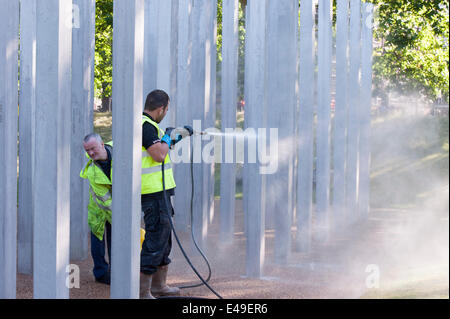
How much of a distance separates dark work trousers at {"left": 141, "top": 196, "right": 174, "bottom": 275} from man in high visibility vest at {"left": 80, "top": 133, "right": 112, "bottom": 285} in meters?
0.72

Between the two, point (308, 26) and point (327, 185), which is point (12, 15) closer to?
point (308, 26)

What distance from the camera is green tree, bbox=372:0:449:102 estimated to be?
43.5 feet

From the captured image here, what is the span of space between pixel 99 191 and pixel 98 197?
0.23ft

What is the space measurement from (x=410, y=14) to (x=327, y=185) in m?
5.78

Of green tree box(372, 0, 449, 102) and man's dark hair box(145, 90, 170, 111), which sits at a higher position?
green tree box(372, 0, 449, 102)

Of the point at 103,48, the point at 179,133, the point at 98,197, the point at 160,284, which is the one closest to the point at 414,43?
the point at 103,48

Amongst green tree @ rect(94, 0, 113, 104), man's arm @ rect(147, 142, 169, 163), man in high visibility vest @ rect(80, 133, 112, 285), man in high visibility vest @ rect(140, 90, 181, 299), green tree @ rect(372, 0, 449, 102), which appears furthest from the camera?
green tree @ rect(372, 0, 449, 102)

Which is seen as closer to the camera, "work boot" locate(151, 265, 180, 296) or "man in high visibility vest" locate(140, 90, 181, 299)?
"man in high visibility vest" locate(140, 90, 181, 299)

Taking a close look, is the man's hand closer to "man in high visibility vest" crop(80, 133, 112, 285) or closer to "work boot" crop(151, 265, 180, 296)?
"man in high visibility vest" crop(80, 133, 112, 285)

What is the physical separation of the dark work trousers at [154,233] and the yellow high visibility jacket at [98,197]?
0.72 m

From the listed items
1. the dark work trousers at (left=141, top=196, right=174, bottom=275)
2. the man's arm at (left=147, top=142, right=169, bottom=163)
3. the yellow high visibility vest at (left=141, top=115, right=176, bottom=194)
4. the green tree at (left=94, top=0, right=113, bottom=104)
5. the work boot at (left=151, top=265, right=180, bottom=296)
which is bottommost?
the work boot at (left=151, top=265, right=180, bottom=296)

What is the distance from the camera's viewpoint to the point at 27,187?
718cm

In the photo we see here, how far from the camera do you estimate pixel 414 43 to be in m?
14.4

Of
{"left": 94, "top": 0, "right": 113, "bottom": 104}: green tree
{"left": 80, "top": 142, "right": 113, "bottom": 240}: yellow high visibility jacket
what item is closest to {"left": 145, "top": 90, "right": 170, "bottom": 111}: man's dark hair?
{"left": 80, "top": 142, "right": 113, "bottom": 240}: yellow high visibility jacket
